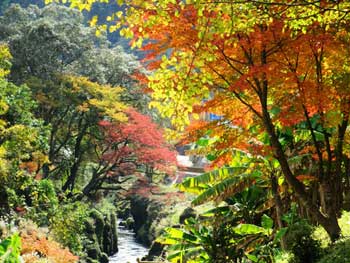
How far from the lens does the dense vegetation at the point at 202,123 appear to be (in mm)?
4801

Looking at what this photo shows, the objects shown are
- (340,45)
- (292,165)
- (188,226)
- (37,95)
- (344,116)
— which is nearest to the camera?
(340,45)

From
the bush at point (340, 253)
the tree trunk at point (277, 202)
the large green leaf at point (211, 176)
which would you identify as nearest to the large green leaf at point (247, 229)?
the tree trunk at point (277, 202)

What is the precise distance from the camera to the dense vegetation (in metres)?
4.80

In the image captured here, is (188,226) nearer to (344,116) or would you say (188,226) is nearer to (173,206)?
(344,116)

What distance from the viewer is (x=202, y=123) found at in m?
8.09

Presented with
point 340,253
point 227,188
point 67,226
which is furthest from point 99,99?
point 340,253

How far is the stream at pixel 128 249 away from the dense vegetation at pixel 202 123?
3.64ft

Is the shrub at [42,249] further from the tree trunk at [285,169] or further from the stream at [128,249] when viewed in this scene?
the stream at [128,249]

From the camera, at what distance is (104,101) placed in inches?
845

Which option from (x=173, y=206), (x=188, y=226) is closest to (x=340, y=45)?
(x=188, y=226)

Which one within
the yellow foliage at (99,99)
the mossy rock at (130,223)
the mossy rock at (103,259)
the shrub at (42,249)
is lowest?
the mossy rock at (103,259)

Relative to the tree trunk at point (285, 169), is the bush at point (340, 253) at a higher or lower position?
lower

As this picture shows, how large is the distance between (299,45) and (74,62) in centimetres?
1969

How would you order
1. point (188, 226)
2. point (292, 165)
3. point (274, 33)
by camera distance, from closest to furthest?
point (274, 33), point (292, 165), point (188, 226)
